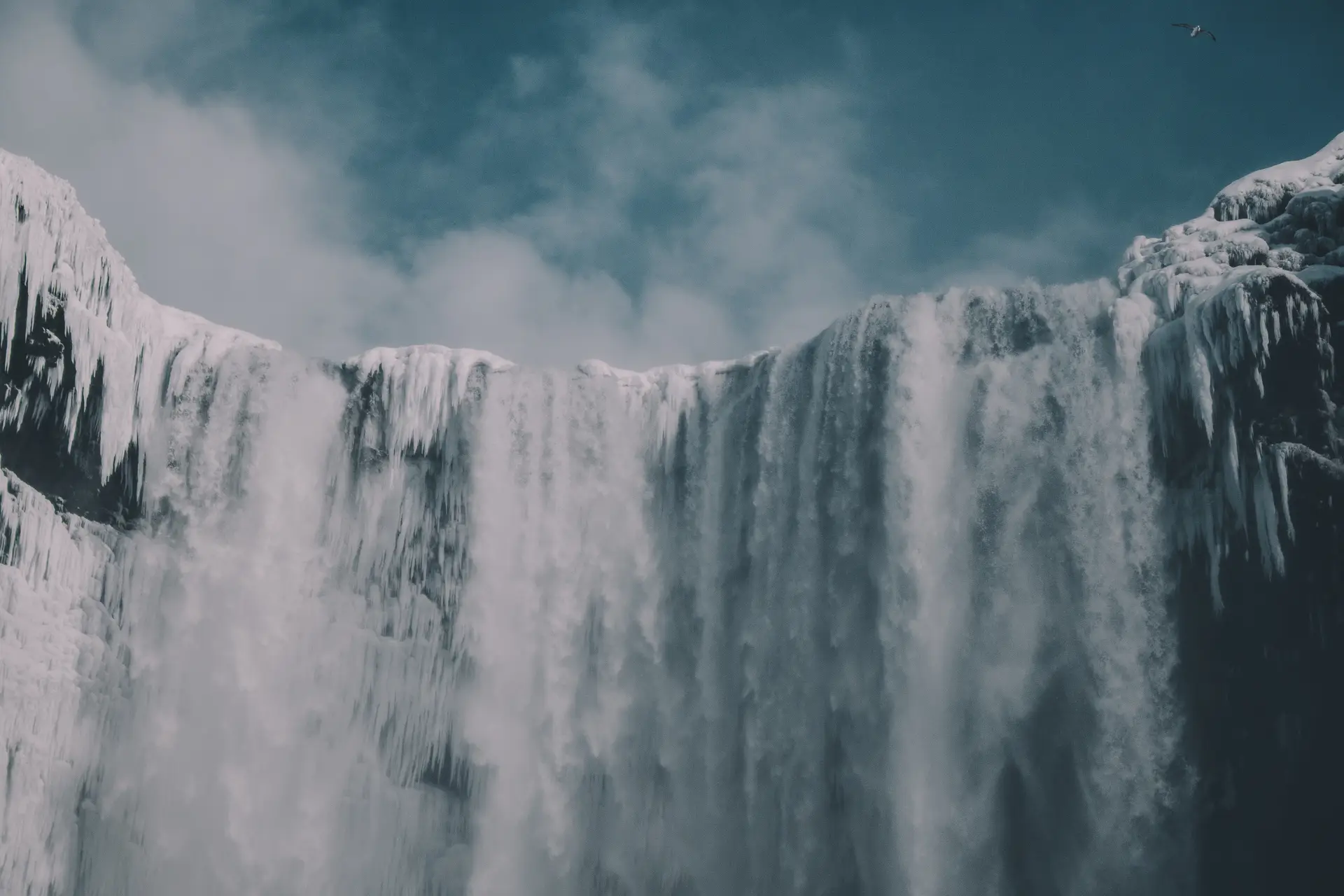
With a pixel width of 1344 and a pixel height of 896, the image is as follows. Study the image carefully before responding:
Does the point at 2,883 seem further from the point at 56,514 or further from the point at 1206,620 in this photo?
the point at 1206,620

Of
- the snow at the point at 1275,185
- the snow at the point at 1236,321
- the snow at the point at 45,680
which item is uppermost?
the snow at the point at 1275,185

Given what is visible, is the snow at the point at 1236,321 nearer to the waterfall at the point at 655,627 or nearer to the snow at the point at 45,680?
the waterfall at the point at 655,627

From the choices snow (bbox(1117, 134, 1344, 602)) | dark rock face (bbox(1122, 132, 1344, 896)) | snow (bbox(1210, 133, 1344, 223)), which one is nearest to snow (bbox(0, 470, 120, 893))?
dark rock face (bbox(1122, 132, 1344, 896))

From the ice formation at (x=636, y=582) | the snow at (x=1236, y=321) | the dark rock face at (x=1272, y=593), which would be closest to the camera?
the dark rock face at (x=1272, y=593)

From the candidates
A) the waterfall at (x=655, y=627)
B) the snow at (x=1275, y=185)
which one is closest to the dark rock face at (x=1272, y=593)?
the waterfall at (x=655, y=627)

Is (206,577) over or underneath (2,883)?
over

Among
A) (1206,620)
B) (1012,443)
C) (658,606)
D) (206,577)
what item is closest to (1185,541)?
(1206,620)

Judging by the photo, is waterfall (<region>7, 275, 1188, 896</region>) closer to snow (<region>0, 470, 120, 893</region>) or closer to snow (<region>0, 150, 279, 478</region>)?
snow (<region>0, 470, 120, 893</region>)

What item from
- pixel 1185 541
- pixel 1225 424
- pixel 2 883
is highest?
pixel 1225 424
